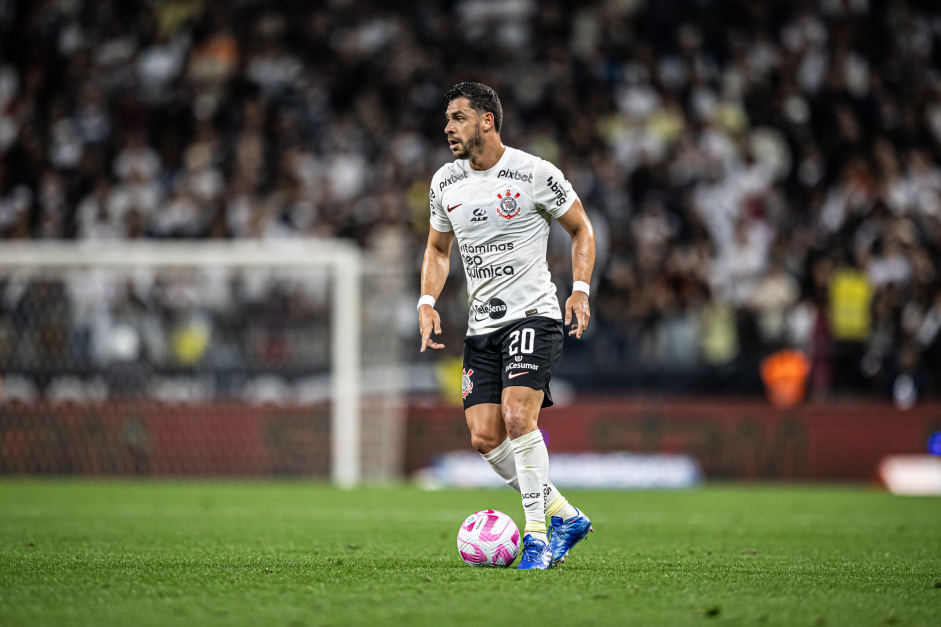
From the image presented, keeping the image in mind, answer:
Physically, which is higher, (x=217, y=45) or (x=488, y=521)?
(x=217, y=45)

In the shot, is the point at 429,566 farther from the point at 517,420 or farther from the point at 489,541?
the point at 517,420

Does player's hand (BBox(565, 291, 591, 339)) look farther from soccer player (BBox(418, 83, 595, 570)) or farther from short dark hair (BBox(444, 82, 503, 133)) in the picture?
short dark hair (BBox(444, 82, 503, 133))

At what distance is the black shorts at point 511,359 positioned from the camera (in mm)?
6332

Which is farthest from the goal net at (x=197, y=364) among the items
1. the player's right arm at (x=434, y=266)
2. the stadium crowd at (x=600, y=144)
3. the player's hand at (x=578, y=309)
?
the player's hand at (x=578, y=309)

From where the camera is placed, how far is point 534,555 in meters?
6.32

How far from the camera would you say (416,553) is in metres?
7.25

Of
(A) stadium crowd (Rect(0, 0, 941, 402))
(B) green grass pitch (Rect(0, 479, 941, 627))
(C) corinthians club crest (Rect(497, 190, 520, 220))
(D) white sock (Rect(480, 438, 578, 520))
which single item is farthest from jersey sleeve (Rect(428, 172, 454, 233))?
(A) stadium crowd (Rect(0, 0, 941, 402))

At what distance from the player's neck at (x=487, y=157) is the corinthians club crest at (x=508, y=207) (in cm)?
20

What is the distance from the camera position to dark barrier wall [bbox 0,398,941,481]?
14711 mm

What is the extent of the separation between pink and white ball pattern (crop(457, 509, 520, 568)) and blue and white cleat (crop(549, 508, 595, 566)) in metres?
0.20

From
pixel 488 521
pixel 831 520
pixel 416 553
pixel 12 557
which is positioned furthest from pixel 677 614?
pixel 831 520

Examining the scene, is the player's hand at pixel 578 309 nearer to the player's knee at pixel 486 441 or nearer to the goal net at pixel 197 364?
the player's knee at pixel 486 441

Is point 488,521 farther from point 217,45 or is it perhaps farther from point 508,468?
point 217,45

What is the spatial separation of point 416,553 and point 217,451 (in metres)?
8.20
